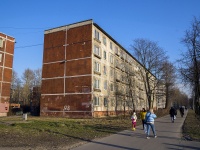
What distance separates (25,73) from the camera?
79312 mm

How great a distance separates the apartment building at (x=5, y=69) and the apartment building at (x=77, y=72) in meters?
6.90

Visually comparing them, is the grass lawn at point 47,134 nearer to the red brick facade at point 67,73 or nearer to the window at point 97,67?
the red brick facade at point 67,73

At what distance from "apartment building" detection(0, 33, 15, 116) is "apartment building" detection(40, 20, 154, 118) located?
690 centimetres

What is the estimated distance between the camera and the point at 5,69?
144ft

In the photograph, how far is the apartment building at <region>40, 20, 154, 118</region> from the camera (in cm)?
3791

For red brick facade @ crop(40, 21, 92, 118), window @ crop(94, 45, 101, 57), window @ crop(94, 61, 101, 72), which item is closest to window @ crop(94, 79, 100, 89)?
red brick facade @ crop(40, 21, 92, 118)

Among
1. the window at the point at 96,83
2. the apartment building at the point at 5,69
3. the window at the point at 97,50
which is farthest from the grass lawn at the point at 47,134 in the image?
the apartment building at the point at 5,69

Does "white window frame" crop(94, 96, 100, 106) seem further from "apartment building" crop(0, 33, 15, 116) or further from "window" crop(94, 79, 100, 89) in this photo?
"apartment building" crop(0, 33, 15, 116)

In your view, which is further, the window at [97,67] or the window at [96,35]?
the window at [96,35]

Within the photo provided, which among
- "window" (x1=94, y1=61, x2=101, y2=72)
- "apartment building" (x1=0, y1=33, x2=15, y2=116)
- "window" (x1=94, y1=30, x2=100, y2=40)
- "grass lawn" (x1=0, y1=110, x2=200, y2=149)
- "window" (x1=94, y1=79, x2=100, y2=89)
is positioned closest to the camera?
"grass lawn" (x1=0, y1=110, x2=200, y2=149)

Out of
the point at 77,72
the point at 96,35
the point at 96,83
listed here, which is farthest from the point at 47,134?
the point at 96,35

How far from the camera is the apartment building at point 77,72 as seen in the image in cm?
3791

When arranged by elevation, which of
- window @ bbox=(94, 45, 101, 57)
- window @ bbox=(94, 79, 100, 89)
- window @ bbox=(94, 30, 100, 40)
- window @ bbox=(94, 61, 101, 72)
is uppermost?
window @ bbox=(94, 30, 100, 40)

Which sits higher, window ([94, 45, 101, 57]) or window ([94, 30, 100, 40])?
window ([94, 30, 100, 40])
